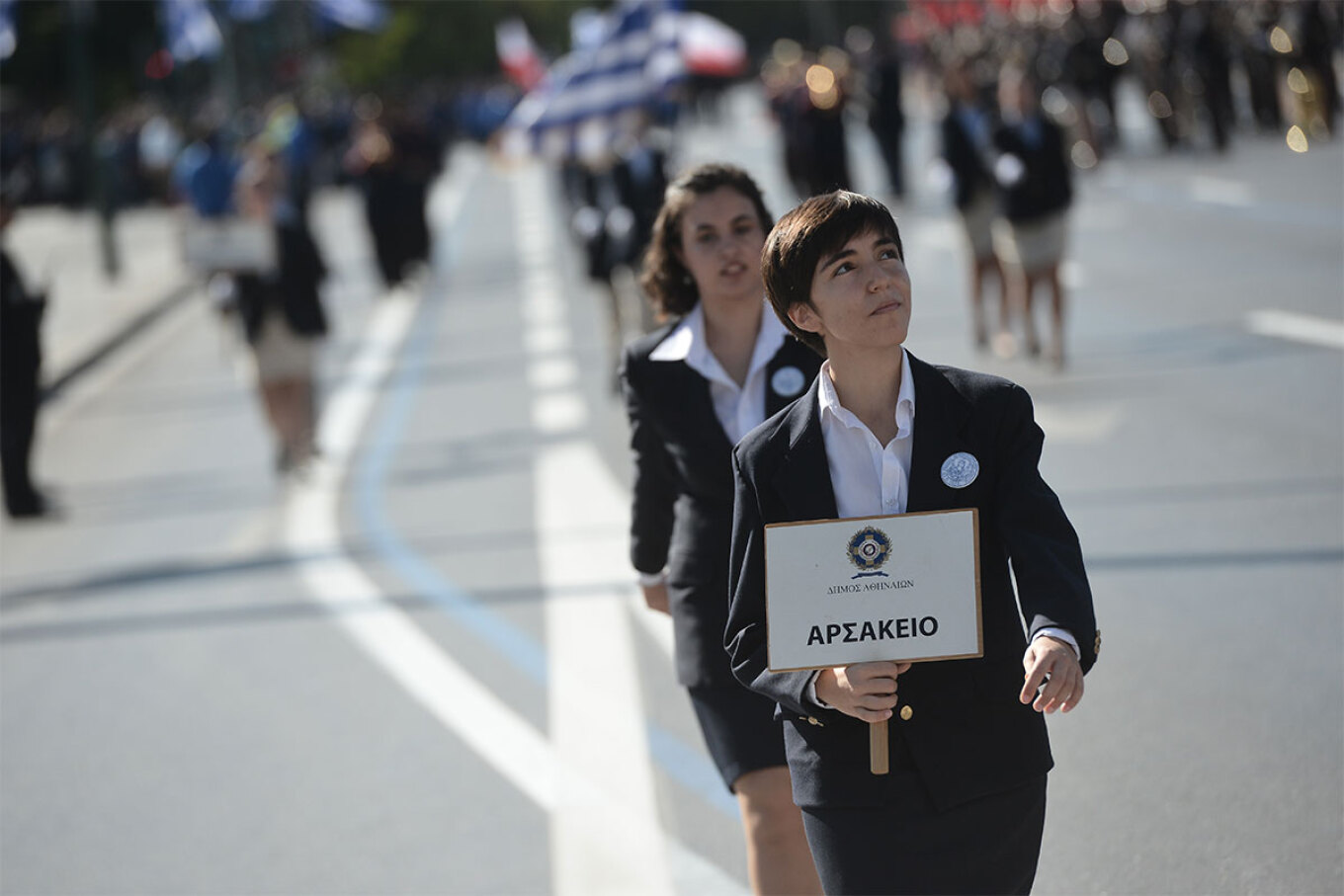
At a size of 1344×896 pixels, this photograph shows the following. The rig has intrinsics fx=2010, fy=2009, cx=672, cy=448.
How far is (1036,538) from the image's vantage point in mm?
3391

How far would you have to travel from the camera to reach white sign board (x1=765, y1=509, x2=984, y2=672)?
3.37 meters

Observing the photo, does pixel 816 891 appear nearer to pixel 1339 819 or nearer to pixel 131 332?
pixel 1339 819

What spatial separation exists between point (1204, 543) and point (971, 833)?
18.1 feet

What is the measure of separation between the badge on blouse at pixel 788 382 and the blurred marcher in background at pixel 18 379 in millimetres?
9274

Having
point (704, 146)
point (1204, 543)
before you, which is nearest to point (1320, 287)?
point (1204, 543)

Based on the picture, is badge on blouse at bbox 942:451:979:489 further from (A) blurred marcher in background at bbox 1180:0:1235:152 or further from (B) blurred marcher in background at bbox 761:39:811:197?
(A) blurred marcher in background at bbox 1180:0:1235:152

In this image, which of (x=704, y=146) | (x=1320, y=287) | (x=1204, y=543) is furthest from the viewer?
(x=704, y=146)

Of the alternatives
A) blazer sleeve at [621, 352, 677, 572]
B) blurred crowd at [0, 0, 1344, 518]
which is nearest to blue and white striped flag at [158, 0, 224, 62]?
blurred crowd at [0, 0, 1344, 518]

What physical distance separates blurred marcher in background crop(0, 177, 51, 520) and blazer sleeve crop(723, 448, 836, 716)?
998cm

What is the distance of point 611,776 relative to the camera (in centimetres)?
666

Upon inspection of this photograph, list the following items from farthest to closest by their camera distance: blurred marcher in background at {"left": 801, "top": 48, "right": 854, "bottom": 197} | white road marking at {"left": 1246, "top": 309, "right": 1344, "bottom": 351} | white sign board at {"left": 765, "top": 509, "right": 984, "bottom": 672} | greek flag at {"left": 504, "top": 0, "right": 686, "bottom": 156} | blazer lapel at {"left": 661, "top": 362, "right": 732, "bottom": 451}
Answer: blurred marcher in background at {"left": 801, "top": 48, "right": 854, "bottom": 197}
greek flag at {"left": 504, "top": 0, "right": 686, "bottom": 156}
white road marking at {"left": 1246, "top": 309, "right": 1344, "bottom": 351}
blazer lapel at {"left": 661, "top": 362, "right": 732, "bottom": 451}
white sign board at {"left": 765, "top": 509, "right": 984, "bottom": 672}

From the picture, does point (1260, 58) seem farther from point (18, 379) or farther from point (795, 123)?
point (18, 379)

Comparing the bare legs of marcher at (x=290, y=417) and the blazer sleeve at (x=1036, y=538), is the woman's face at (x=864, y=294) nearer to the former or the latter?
the blazer sleeve at (x=1036, y=538)

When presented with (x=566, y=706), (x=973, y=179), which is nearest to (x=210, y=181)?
(x=973, y=179)
